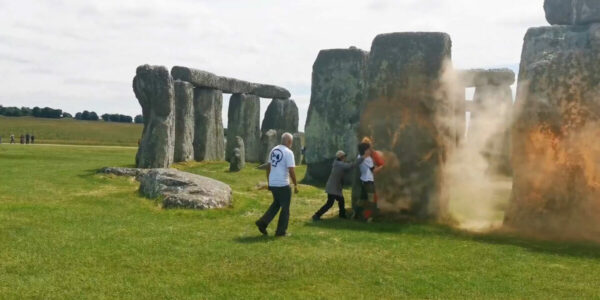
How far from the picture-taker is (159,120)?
21.5m

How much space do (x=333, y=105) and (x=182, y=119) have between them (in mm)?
6352

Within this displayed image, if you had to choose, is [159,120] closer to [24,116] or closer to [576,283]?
[576,283]

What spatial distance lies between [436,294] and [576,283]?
6.00 feet

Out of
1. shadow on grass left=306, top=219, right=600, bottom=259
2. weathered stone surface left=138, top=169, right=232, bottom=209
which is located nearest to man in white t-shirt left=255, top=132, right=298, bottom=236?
shadow on grass left=306, top=219, right=600, bottom=259

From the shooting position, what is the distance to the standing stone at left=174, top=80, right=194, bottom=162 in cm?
2508

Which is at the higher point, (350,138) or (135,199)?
(350,138)

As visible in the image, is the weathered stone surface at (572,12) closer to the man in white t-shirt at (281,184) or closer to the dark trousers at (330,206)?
the dark trousers at (330,206)

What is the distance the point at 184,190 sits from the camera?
43.8 ft

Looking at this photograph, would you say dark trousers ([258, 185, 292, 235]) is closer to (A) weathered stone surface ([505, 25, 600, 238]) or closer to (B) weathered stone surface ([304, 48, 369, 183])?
(A) weathered stone surface ([505, 25, 600, 238])

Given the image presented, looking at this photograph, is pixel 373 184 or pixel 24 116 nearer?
pixel 373 184

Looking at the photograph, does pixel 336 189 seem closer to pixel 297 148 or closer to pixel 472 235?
pixel 472 235

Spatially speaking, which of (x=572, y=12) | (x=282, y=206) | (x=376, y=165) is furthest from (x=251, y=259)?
(x=572, y=12)

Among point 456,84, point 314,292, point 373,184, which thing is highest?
point 456,84

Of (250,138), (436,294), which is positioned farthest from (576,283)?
(250,138)
